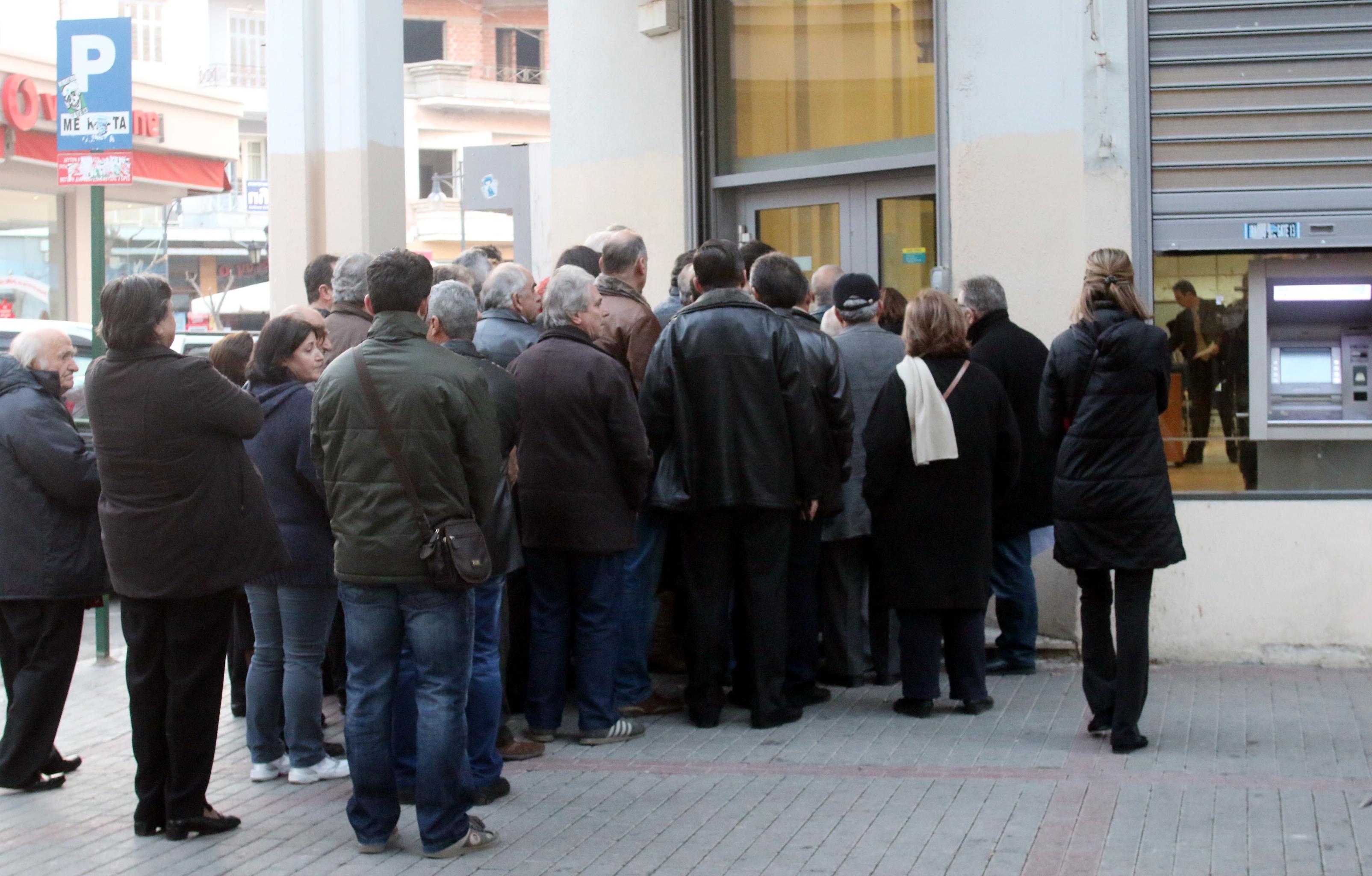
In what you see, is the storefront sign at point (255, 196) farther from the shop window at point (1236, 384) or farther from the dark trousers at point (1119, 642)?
the dark trousers at point (1119, 642)

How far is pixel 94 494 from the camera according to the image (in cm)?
562

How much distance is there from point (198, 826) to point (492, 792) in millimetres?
998

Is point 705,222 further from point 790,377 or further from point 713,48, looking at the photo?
point 790,377

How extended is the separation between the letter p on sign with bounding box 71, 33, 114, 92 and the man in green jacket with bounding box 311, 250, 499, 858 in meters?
3.94

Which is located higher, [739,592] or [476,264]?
[476,264]

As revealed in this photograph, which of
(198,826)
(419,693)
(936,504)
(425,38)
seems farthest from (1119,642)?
(425,38)

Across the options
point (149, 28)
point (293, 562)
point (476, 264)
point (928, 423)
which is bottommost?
point (293, 562)

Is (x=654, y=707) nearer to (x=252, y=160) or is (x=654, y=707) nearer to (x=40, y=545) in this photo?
(x=40, y=545)

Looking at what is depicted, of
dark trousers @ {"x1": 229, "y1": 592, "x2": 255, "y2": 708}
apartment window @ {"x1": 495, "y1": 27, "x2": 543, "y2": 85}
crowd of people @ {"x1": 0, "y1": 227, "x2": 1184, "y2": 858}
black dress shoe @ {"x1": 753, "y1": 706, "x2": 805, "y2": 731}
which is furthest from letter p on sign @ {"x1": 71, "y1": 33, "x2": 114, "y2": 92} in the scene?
apartment window @ {"x1": 495, "y1": 27, "x2": 543, "y2": 85}

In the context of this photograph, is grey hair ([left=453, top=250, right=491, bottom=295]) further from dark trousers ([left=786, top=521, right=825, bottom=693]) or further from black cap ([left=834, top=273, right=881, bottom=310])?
dark trousers ([left=786, top=521, right=825, bottom=693])

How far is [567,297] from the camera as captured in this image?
5996 millimetres

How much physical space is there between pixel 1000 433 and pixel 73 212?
22.8 meters

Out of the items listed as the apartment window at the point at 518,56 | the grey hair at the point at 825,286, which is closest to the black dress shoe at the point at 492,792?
the grey hair at the point at 825,286

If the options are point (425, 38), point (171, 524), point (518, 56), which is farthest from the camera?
point (518, 56)
